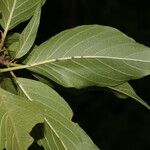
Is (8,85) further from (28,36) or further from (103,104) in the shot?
(103,104)

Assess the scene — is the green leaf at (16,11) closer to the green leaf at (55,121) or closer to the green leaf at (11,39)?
the green leaf at (11,39)

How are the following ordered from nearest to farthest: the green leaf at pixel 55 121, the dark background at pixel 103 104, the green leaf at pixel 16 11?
the green leaf at pixel 55 121, the green leaf at pixel 16 11, the dark background at pixel 103 104

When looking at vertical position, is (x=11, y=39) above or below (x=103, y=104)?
above

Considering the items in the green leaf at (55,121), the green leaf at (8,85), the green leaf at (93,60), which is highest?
the green leaf at (93,60)

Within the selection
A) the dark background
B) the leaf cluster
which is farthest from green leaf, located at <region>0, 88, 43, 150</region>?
the dark background

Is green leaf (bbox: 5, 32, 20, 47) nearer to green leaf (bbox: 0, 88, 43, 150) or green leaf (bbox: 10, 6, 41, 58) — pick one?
green leaf (bbox: 10, 6, 41, 58)

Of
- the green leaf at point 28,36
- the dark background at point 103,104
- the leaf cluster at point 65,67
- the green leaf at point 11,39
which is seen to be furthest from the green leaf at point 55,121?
the dark background at point 103,104

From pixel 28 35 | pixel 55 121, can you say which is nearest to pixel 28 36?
pixel 28 35

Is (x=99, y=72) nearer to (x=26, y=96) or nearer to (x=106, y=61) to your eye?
(x=106, y=61)

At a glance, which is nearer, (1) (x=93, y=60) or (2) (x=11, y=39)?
(1) (x=93, y=60)
